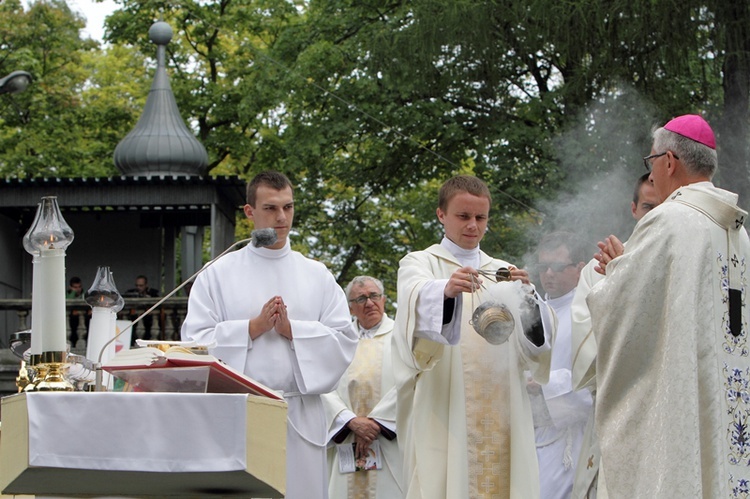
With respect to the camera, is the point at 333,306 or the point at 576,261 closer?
the point at 333,306

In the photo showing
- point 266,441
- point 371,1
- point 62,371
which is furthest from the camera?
point 371,1

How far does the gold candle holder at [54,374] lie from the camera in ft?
14.8

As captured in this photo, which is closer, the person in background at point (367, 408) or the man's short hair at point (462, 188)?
the man's short hair at point (462, 188)

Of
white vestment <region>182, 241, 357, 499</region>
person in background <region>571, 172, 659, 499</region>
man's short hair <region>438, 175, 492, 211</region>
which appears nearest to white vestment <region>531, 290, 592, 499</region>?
person in background <region>571, 172, 659, 499</region>

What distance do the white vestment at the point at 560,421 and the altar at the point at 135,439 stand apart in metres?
3.26

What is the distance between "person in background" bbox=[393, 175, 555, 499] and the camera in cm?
604

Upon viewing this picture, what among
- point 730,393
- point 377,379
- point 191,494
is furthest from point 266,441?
point 377,379

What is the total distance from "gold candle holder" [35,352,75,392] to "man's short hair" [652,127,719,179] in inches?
103

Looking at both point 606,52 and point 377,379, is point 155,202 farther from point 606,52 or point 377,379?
point 377,379

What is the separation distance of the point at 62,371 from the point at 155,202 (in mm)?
14089

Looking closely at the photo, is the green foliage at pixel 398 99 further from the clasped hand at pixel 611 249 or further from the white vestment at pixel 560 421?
the clasped hand at pixel 611 249

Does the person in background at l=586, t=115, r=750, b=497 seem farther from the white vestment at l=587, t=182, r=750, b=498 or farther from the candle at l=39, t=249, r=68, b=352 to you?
the candle at l=39, t=249, r=68, b=352

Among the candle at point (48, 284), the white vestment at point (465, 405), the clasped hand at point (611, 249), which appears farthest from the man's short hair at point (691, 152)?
the candle at point (48, 284)

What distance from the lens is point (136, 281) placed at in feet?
62.3
